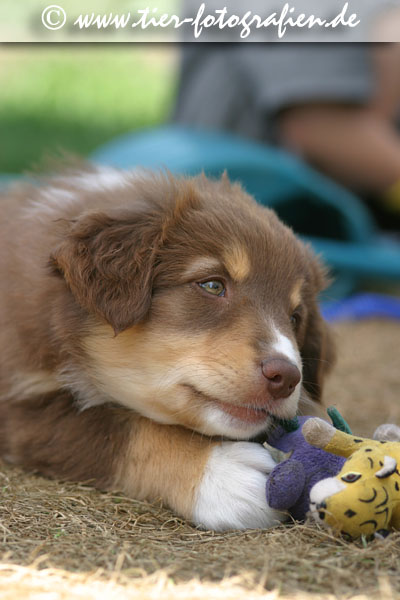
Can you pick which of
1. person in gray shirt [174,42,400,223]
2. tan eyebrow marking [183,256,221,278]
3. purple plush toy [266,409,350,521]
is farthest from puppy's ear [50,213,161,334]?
person in gray shirt [174,42,400,223]

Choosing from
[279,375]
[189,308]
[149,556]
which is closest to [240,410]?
[279,375]

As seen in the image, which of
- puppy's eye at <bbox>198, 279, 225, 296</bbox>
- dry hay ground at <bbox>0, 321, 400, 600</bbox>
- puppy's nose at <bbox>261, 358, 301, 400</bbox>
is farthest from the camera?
puppy's eye at <bbox>198, 279, 225, 296</bbox>

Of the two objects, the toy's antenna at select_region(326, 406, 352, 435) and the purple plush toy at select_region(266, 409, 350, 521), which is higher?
the toy's antenna at select_region(326, 406, 352, 435)

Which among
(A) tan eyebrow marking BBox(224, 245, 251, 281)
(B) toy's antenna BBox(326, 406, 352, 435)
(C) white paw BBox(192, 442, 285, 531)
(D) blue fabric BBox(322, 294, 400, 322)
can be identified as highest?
(D) blue fabric BBox(322, 294, 400, 322)

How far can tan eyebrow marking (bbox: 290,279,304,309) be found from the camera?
3711 millimetres

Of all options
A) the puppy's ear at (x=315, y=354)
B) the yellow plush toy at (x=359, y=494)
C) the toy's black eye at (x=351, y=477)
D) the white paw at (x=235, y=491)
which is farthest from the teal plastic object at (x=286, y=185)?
the toy's black eye at (x=351, y=477)

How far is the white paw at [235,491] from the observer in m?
3.20

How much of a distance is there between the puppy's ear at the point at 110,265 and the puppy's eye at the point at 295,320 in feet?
2.42

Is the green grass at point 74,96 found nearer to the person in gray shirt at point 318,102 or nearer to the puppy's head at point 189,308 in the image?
the person in gray shirt at point 318,102

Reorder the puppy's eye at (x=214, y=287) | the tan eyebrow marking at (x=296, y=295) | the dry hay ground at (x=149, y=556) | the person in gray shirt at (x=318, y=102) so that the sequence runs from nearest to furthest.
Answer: the dry hay ground at (x=149, y=556), the puppy's eye at (x=214, y=287), the tan eyebrow marking at (x=296, y=295), the person in gray shirt at (x=318, y=102)

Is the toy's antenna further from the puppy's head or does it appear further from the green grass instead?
the green grass

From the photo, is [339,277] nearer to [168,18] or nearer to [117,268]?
[168,18]

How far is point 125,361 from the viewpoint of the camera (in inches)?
140

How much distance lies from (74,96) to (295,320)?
13.2 m
